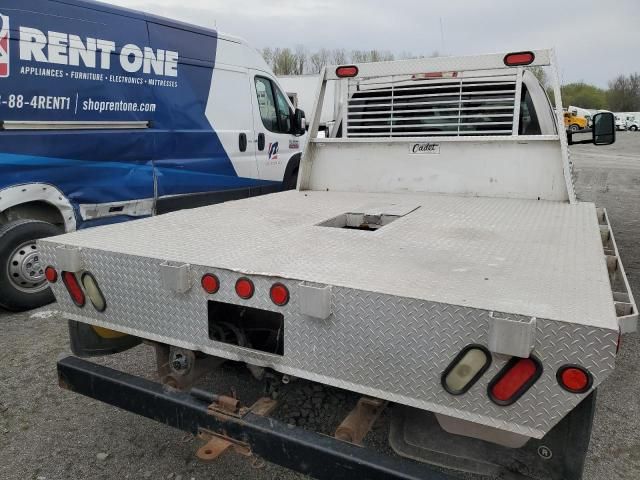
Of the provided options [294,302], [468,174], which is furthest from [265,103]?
[294,302]

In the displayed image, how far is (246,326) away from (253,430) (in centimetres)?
64

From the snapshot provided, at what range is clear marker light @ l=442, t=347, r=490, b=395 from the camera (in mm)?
1629

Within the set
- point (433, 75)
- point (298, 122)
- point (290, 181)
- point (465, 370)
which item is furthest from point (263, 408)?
point (298, 122)

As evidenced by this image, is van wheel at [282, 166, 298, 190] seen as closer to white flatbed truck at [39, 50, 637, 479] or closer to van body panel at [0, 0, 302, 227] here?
van body panel at [0, 0, 302, 227]

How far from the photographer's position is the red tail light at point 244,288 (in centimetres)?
196

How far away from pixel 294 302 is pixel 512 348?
753 millimetres

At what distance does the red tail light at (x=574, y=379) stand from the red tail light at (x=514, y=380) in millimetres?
62

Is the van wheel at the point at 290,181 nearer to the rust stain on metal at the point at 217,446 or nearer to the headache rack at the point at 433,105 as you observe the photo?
the headache rack at the point at 433,105

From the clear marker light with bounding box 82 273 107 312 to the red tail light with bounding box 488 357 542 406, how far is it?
1.68 metres

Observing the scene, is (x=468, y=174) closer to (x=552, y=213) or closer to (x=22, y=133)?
(x=552, y=213)

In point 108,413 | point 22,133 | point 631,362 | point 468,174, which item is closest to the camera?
point 108,413

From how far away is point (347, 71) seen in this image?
15.1 ft

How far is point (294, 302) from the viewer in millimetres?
1888

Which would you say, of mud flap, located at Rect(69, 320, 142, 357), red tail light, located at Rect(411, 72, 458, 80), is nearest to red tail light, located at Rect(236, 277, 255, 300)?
mud flap, located at Rect(69, 320, 142, 357)
